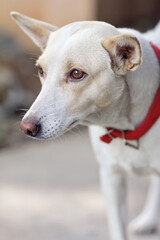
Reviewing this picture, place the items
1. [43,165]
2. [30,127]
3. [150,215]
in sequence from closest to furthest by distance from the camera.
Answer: [30,127]
[150,215]
[43,165]

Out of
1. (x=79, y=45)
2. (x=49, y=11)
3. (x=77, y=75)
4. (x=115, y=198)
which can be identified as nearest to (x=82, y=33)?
(x=79, y=45)

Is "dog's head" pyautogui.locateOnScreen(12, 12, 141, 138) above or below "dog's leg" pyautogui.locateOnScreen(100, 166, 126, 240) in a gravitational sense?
above

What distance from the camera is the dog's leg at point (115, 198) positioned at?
7.47 ft

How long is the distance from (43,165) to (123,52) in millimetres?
1994

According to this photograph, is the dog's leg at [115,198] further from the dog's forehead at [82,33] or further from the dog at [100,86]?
the dog's forehead at [82,33]

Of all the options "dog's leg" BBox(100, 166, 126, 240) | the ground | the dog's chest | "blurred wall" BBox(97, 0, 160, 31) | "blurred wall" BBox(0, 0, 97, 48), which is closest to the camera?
the dog's chest

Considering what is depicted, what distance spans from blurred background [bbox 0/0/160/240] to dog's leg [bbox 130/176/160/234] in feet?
0.19

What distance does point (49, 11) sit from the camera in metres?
4.96

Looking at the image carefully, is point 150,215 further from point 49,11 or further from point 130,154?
point 49,11

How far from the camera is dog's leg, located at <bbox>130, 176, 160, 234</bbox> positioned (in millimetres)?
2736

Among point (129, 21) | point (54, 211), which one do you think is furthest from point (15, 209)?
point (129, 21)

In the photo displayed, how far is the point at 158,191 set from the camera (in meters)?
2.81

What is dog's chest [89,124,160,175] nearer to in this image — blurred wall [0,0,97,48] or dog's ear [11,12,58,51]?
dog's ear [11,12,58,51]

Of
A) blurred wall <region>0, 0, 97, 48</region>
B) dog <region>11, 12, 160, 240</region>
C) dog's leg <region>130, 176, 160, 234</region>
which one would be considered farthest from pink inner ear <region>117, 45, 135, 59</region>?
blurred wall <region>0, 0, 97, 48</region>
